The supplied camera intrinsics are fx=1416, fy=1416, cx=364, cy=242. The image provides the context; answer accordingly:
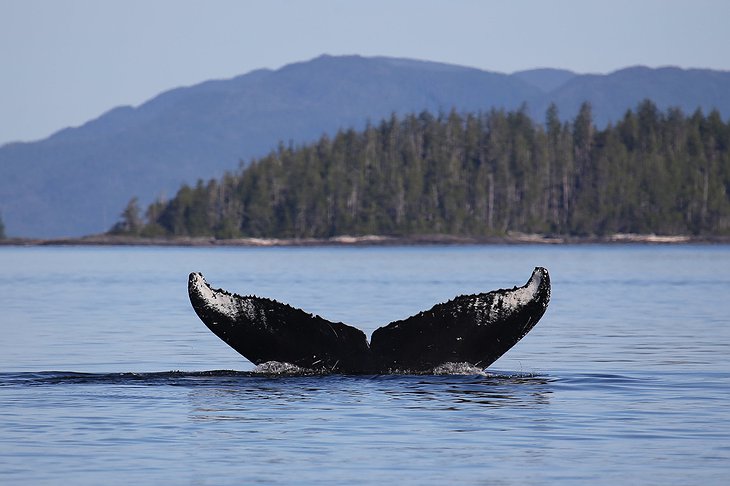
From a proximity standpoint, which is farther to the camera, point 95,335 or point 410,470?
point 95,335

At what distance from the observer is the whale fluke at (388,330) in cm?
1448

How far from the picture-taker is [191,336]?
35469mm

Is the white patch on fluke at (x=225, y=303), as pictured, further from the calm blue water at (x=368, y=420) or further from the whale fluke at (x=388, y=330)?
the calm blue water at (x=368, y=420)

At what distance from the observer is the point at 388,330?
611 inches

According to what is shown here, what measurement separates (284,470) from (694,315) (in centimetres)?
3158

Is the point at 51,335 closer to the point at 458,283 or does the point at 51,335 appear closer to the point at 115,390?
the point at 115,390

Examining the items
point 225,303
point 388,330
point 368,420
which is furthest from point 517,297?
point 368,420

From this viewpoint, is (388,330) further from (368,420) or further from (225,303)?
(368,420)

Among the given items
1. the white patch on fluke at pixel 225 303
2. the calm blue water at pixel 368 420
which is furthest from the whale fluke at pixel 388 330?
the calm blue water at pixel 368 420

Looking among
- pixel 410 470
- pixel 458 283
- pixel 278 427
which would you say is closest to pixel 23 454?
pixel 278 427

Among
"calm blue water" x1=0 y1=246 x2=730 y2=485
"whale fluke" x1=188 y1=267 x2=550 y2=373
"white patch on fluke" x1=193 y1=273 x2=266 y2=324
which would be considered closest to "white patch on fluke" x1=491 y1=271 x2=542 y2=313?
"whale fluke" x1=188 y1=267 x2=550 y2=373

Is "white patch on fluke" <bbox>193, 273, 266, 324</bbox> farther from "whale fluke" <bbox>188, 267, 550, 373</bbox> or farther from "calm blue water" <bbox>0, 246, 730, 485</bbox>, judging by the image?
"calm blue water" <bbox>0, 246, 730, 485</bbox>

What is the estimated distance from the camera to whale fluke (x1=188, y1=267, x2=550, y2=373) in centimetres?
Answer: 1448

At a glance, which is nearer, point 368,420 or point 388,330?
point 388,330
